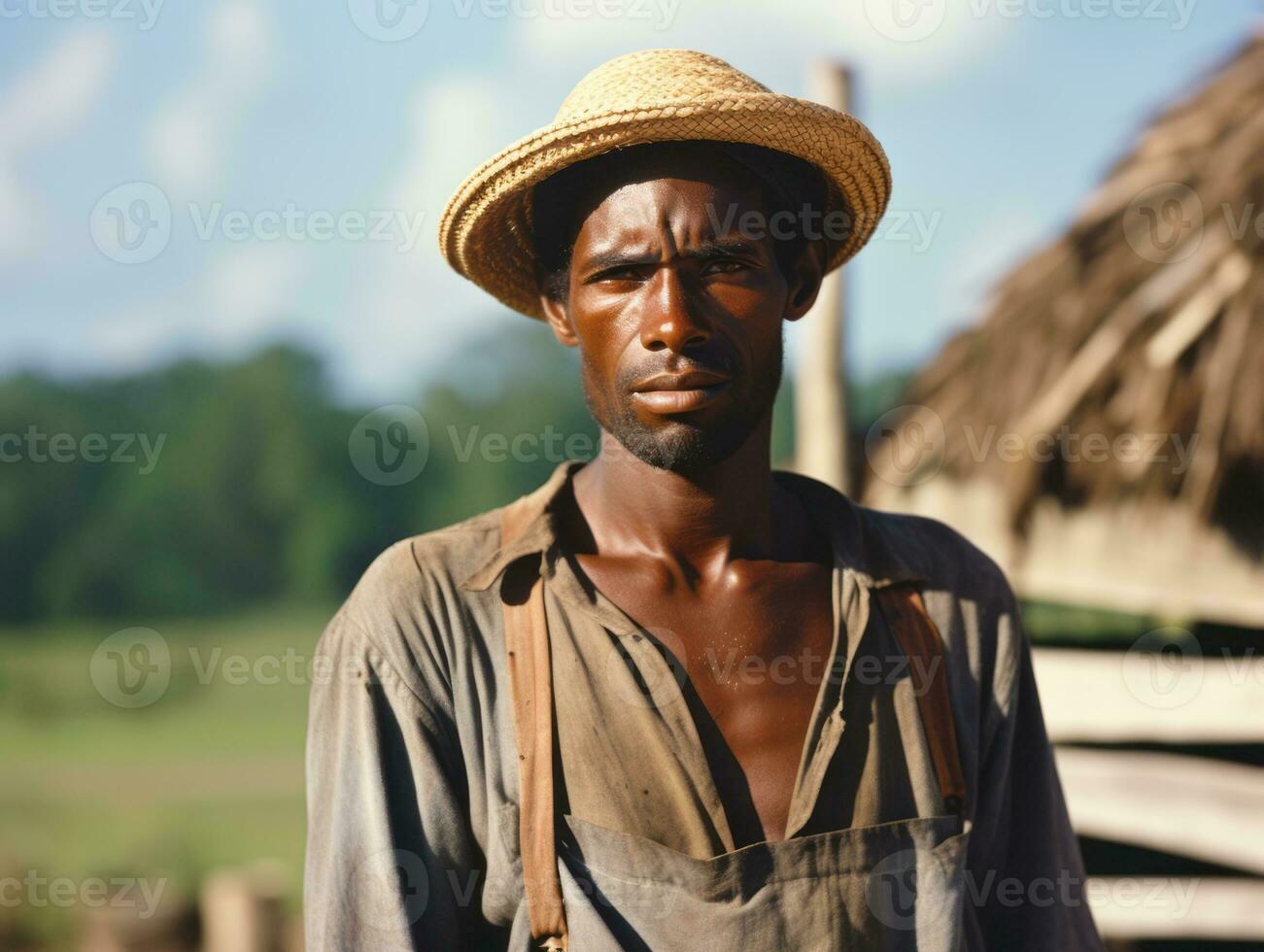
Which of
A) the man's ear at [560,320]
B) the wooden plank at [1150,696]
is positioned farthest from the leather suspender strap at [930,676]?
the wooden plank at [1150,696]

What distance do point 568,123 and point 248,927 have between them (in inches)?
181

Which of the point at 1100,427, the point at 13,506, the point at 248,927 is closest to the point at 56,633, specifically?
the point at 13,506

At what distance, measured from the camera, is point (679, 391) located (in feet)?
7.56

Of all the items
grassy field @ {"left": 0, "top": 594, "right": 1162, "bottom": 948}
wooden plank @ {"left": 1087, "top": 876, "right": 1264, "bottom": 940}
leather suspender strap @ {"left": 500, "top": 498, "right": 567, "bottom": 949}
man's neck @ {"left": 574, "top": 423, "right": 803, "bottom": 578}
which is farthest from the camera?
grassy field @ {"left": 0, "top": 594, "right": 1162, "bottom": 948}

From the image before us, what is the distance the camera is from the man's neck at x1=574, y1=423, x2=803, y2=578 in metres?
2.49

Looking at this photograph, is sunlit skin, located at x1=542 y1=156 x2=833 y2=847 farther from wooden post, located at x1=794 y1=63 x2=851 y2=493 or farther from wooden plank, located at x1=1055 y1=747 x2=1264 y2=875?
wooden plank, located at x1=1055 y1=747 x2=1264 y2=875

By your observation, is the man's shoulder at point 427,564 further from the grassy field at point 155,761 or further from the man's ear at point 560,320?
the grassy field at point 155,761

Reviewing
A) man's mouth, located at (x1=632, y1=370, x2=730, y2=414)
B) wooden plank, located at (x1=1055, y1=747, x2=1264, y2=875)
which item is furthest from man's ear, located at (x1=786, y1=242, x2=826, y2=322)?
wooden plank, located at (x1=1055, y1=747, x2=1264, y2=875)

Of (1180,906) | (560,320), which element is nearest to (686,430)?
(560,320)

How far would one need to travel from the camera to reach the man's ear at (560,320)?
2.53m

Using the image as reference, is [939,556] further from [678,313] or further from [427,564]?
[427,564]

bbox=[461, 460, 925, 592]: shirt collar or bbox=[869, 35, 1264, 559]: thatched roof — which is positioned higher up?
bbox=[869, 35, 1264, 559]: thatched roof

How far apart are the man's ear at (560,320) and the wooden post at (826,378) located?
2.42 metres

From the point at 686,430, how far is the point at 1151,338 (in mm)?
3084
